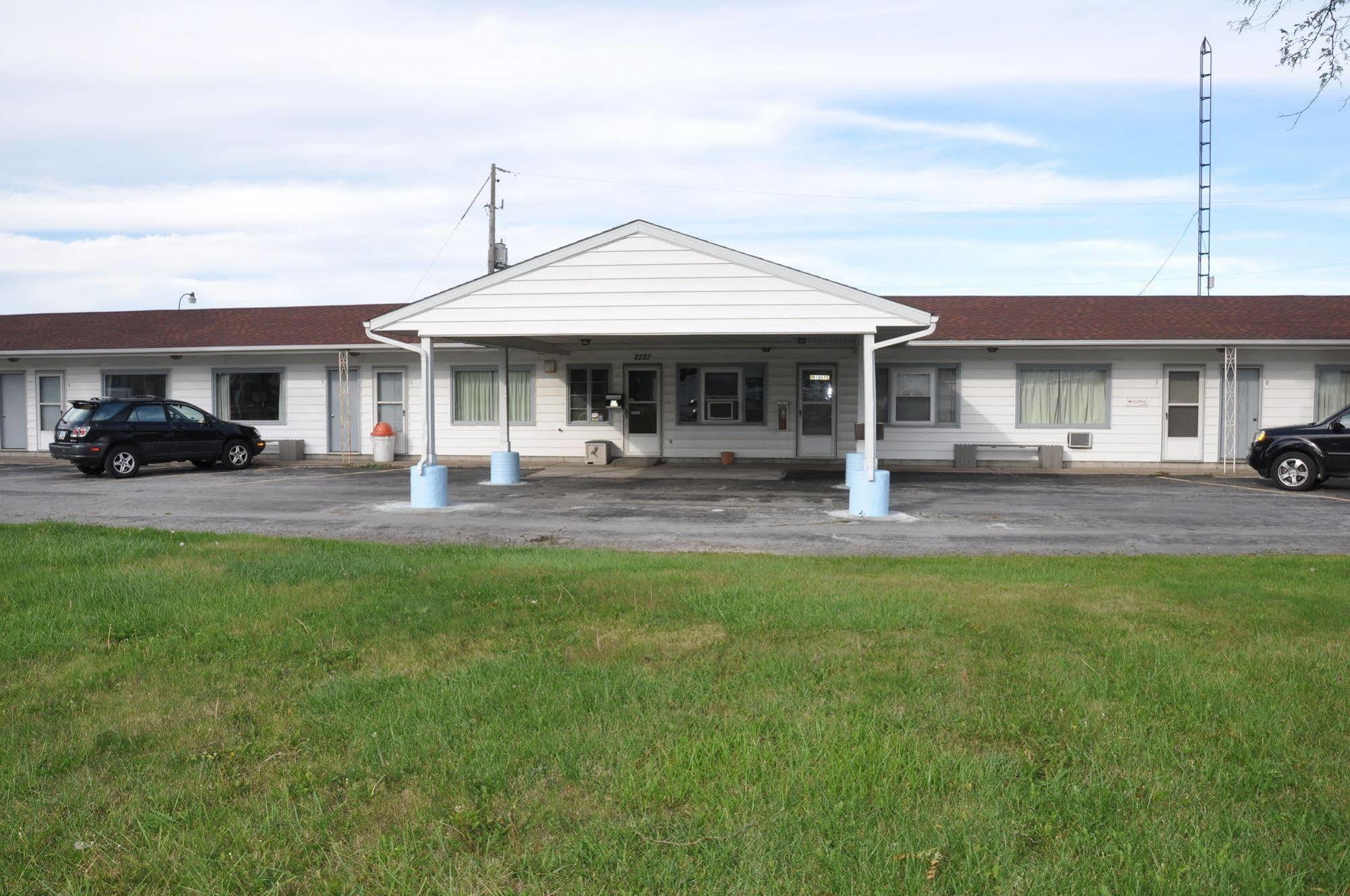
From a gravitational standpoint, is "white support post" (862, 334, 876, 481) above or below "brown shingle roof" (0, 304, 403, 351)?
below

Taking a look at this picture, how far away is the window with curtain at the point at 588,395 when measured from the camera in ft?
77.6

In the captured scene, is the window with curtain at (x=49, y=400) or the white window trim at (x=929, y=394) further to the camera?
the window with curtain at (x=49, y=400)

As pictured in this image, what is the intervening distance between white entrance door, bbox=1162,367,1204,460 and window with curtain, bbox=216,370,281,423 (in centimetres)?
2095

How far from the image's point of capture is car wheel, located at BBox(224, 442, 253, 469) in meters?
22.0

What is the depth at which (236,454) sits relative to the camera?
72.5ft

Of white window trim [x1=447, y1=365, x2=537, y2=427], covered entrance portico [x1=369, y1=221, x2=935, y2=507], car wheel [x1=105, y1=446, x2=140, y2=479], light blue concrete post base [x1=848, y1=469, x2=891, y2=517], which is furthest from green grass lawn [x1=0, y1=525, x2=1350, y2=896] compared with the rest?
white window trim [x1=447, y1=365, x2=537, y2=427]

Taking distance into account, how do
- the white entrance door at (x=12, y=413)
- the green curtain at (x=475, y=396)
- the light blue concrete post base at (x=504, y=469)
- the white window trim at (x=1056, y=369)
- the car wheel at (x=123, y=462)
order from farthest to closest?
the white entrance door at (x=12, y=413) → the green curtain at (x=475, y=396) → the white window trim at (x=1056, y=369) → the car wheel at (x=123, y=462) → the light blue concrete post base at (x=504, y=469)

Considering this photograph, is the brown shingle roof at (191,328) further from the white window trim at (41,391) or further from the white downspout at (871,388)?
the white downspout at (871,388)

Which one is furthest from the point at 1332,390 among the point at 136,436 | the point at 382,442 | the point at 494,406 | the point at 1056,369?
the point at 136,436

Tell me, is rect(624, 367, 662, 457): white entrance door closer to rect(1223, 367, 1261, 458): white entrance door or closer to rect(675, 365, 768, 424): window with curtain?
rect(675, 365, 768, 424): window with curtain

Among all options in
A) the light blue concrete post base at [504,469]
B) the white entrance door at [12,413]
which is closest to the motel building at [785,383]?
the white entrance door at [12,413]

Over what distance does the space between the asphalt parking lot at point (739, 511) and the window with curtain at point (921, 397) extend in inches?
103

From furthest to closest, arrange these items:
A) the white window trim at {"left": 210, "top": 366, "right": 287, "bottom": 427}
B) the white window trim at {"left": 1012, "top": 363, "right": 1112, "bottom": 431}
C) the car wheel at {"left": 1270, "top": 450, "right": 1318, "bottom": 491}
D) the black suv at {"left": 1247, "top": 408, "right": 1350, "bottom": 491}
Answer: the white window trim at {"left": 210, "top": 366, "right": 287, "bottom": 427} < the white window trim at {"left": 1012, "top": 363, "right": 1112, "bottom": 431} < the car wheel at {"left": 1270, "top": 450, "right": 1318, "bottom": 491} < the black suv at {"left": 1247, "top": 408, "right": 1350, "bottom": 491}

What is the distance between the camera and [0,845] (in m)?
3.62
